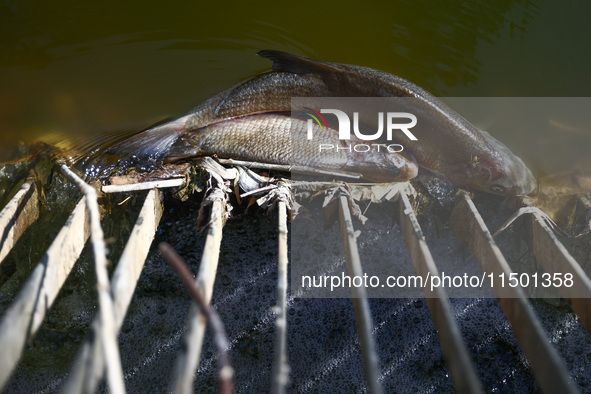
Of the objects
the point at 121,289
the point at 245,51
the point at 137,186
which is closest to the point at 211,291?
the point at 121,289

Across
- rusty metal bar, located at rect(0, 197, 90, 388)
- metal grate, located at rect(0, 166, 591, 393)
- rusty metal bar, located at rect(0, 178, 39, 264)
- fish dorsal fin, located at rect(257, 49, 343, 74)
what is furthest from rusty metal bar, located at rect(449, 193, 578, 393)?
rusty metal bar, located at rect(0, 178, 39, 264)

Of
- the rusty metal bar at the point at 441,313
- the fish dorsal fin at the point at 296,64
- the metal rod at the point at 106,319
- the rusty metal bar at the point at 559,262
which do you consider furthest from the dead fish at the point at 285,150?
the metal rod at the point at 106,319

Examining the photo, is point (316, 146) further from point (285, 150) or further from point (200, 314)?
point (200, 314)

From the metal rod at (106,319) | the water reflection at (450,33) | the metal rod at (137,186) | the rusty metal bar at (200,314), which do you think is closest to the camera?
the metal rod at (106,319)

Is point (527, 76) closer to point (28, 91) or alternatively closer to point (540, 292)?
point (540, 292)

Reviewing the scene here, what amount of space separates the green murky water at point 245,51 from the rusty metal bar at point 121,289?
47.6 inches

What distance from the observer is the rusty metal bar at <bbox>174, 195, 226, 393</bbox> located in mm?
1160

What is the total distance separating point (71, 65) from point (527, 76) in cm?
363

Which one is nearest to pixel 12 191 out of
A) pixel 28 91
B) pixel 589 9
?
pixel 28 91

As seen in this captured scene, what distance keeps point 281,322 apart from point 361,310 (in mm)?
368

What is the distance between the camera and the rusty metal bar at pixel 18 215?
1.92 metres

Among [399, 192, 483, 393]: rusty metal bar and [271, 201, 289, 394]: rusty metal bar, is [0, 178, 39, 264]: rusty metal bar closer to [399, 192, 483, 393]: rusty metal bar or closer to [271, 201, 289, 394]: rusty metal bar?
[271, 201, 289, 394]: rusty metal bar

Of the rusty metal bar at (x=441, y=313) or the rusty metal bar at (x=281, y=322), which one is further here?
the rusty metal bar at (x=441, y=313)

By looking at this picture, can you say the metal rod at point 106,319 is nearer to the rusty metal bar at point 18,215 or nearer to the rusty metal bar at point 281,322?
the rusty metal bar at point 281,322
